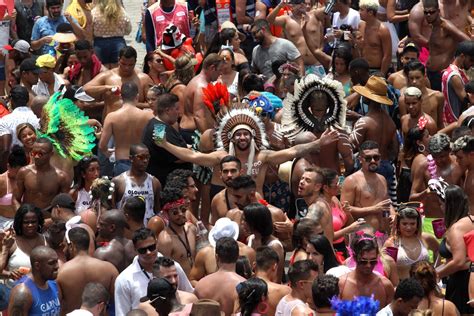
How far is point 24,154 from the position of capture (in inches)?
572

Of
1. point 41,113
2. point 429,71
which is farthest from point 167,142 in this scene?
point 429,71

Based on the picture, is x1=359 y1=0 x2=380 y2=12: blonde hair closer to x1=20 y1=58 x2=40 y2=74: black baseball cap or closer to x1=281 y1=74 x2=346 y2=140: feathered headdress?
x1=281 y1=74 x2=346 y2=140: feathered headdress

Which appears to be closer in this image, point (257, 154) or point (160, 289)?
point (160, 289)

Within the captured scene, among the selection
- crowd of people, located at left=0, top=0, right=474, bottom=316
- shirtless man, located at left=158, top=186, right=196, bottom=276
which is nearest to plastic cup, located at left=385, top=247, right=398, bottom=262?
crowd of people, located at left=0, top=0, right=474, bottom=316

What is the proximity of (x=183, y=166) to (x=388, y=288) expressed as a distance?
3794 mm

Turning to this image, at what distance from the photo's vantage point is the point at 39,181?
1445 cm

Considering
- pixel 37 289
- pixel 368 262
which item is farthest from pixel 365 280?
pixel 37 289

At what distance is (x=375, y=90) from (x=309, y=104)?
117 centimetres

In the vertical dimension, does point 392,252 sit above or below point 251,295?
below

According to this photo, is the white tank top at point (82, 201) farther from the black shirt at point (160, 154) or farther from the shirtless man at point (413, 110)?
the shirtless man at point (413, 110)

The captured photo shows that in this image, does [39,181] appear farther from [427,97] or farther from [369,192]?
[427,97]

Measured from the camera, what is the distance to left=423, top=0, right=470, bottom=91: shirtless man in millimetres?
17984

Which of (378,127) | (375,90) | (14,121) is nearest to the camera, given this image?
(378,127)

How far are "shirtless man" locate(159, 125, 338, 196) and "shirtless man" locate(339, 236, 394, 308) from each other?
8.26 feet
